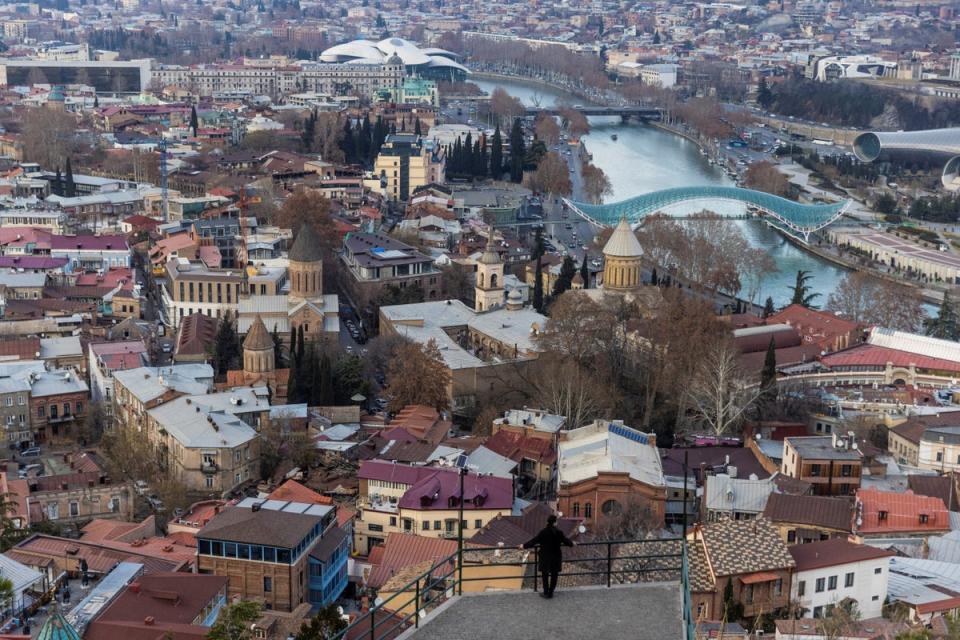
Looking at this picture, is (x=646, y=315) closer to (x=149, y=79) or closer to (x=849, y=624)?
(x=849, y=624)

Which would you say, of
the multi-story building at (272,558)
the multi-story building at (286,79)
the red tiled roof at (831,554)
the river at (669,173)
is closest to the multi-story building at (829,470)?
the red tiled roof at (831,554)

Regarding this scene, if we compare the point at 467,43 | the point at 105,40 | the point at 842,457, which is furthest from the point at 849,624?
the point at 467,43

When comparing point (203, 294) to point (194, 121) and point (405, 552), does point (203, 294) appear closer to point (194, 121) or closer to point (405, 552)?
point (405, 552)

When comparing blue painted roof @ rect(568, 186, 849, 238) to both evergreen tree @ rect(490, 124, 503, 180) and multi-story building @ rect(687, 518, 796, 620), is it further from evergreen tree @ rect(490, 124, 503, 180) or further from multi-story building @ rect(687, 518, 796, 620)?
multi-story building @ rect(687, 518, 796, 620)

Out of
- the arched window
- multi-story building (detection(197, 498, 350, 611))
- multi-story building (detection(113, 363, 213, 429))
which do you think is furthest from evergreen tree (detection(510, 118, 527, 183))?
multi-story building (detection(197, 498, 350, 611))

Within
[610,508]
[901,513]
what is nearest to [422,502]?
[610,508]
